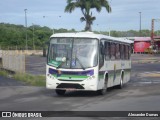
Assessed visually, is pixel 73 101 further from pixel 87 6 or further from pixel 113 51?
pixel 87 6

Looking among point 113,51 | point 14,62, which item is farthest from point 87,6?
point 113,51

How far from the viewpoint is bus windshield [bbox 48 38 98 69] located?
757 inches

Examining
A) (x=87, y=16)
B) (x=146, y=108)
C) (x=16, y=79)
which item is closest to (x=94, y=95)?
(x=146, y=108)

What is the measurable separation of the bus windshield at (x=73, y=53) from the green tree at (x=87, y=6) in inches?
1504

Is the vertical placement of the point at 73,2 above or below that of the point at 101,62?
above

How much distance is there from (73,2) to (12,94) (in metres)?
41.1

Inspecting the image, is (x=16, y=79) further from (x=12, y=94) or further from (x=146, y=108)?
(x=146, y=108)

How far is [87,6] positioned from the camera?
5881 cm

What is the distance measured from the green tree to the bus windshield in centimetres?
3821

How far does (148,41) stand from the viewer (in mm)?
107562

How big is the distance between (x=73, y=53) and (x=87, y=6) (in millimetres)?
39941

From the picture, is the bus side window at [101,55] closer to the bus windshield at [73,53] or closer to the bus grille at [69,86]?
the bus windshield at [73,53]

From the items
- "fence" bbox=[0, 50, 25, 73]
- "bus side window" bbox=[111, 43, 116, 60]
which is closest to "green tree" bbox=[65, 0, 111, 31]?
"fence" bbox=[0, 50, 25, 73]

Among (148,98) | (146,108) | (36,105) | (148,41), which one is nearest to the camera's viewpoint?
(146,108)
